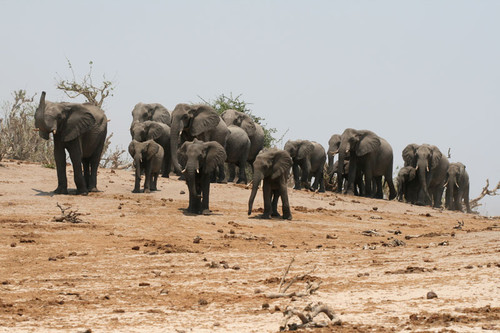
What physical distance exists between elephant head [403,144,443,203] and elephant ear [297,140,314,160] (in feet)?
14.8

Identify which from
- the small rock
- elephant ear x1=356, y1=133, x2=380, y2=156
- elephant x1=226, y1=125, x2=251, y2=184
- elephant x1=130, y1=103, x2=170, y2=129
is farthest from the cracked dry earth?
elephant ear x1=356, y1=133, x2=380, y2=156

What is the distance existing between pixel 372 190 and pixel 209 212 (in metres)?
14.9

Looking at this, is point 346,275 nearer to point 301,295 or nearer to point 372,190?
point 301,295

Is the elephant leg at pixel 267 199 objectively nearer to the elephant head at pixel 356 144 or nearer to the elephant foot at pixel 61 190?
the elephant foot at pixel 61 190

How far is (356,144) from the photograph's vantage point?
30312 millimetres

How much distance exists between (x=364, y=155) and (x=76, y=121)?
14.4 meters

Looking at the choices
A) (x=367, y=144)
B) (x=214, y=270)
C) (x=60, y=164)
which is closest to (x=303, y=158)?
(x=367, y=144)

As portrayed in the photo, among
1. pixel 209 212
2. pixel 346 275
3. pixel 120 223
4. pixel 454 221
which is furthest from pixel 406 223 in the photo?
pixel 346 275

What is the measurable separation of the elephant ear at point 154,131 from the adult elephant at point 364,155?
8.49m

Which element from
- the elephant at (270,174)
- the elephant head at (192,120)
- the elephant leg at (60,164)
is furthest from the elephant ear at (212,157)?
the elephant head at (192,120)

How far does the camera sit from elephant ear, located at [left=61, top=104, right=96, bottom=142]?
18891mm

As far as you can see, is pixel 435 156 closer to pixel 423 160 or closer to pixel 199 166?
pixel 423 160

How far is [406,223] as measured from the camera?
20391 mm

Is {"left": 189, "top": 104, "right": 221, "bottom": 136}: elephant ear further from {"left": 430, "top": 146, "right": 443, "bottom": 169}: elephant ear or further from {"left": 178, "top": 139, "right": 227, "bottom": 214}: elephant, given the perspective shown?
{"left": 430, "top": 146, "right": 443, "bottom": 169}: elephant ear
